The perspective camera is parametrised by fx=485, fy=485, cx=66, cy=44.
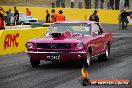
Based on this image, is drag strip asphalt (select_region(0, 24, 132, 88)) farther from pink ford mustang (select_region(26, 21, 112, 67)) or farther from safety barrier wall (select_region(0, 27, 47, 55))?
safety barrier wall (select_region(0, 27, 47, 55))

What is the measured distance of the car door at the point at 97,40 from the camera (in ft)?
49.3

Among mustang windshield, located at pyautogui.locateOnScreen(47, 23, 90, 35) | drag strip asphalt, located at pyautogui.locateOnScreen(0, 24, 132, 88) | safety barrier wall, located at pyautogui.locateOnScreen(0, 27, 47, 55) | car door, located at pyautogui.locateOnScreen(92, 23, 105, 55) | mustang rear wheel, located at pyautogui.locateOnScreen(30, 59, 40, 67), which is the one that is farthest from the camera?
safety barrier wall, located at pyautogui.locateOnScreen(0, 27, 47, 55)

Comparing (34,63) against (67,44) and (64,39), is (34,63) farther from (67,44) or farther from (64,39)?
(67,44)

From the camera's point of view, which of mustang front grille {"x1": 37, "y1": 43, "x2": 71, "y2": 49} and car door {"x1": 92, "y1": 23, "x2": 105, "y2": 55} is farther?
car door {"x1": 92, "y1": 23, "x2": 105, "y2": 55}

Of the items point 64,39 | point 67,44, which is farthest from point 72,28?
point 67,44

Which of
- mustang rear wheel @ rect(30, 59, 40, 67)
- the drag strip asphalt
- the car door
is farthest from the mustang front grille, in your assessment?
the car door

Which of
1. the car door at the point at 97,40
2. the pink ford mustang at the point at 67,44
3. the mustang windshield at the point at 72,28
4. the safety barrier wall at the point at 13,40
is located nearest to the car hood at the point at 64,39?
the pink ford mustang at the point at 67,44

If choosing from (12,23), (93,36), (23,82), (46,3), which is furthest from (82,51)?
(46,3)

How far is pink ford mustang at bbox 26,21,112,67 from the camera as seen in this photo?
13578 millimetres

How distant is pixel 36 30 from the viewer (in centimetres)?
2339

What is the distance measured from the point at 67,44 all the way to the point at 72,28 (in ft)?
4.96

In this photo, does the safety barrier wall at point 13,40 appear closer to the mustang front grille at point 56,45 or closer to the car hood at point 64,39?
the car hood at point 64,39

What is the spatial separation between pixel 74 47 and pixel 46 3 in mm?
69852

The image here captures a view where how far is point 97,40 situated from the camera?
1523 cm
